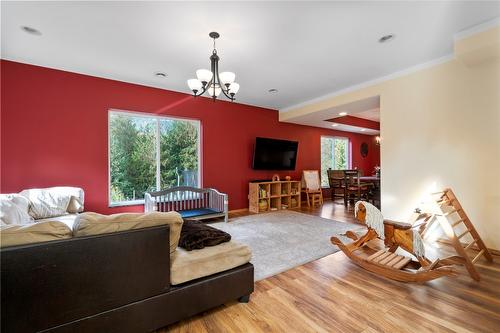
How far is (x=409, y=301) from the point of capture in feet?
6.00

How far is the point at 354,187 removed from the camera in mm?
5816

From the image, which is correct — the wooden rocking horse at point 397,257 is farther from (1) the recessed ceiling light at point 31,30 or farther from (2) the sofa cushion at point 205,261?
(1) the recessed ceiling light at point 31,30

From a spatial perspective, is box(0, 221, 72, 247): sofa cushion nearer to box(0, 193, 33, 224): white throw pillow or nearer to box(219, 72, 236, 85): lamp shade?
box(0, 193, 33, 224): white throw pillow

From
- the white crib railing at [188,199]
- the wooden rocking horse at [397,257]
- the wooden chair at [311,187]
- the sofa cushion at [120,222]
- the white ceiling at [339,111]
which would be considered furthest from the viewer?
the wooden chair at [311,187]

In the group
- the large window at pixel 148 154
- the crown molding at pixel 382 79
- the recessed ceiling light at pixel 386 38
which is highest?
the recessed ceiling light at pixel 386 38

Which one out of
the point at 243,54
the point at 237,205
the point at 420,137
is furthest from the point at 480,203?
the point at 237,205

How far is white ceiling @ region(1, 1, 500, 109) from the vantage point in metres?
2.15

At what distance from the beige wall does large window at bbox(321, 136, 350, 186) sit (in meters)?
3.57

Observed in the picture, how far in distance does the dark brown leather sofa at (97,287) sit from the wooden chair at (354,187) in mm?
5130

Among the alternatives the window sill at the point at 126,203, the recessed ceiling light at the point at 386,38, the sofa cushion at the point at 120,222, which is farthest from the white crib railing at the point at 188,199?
the recessed ceiling light at the point at 386,38

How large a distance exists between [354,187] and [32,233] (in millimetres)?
6078

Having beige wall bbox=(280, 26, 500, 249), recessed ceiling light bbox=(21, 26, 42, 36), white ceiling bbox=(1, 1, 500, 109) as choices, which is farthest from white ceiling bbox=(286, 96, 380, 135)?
recessed ceiling light bbox=(21, 26, 42, 36)

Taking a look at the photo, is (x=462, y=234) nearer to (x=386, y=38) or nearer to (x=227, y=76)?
A: (x=386, y=38)

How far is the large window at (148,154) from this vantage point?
3990 millimetres
